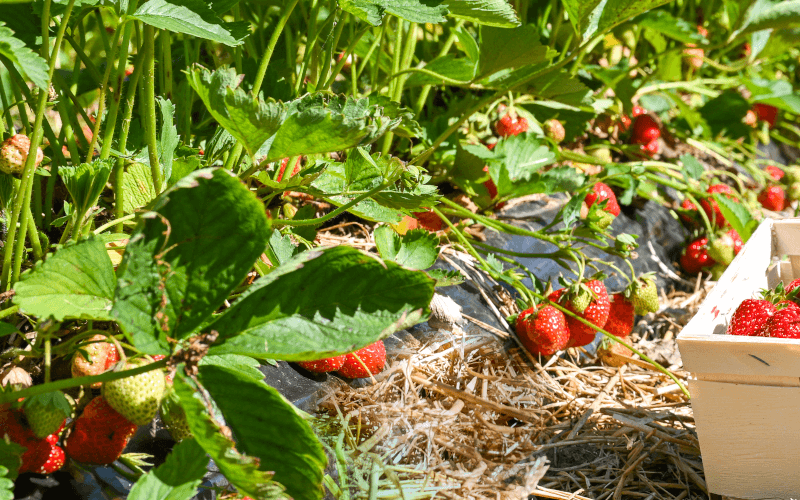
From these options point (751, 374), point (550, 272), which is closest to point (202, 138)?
point (550, 272)

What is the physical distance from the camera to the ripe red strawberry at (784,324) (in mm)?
828

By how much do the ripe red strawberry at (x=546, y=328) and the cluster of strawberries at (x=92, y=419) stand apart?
59 centimetres

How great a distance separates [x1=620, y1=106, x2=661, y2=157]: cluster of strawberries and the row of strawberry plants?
0.25m

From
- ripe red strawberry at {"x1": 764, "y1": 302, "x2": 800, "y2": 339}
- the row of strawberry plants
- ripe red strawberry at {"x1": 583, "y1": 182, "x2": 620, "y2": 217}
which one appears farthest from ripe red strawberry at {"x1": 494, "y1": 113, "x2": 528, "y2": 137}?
ripe red strawberry at {"x1": 764, "y1": 302, "x2": 800, "y2": 339}

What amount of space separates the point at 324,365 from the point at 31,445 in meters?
0.32

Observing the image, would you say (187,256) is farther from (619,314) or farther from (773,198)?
(773,198)

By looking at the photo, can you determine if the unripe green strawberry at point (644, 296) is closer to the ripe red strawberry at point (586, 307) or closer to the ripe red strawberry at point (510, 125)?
the ripe red strawberry at point (586, 307)

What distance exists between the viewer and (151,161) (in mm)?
698

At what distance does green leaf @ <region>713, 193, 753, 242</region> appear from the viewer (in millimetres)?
1308

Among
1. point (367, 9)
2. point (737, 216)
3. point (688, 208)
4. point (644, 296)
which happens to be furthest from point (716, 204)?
point (367, 9)

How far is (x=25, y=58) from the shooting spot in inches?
18.4

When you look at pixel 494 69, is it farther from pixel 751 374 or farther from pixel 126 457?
pixel 126 457

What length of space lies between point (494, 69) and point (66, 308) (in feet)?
2.48

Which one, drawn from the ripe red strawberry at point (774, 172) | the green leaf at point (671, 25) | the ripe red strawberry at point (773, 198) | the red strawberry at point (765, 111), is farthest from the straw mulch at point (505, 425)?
the red strawberry at point (765, 111)
